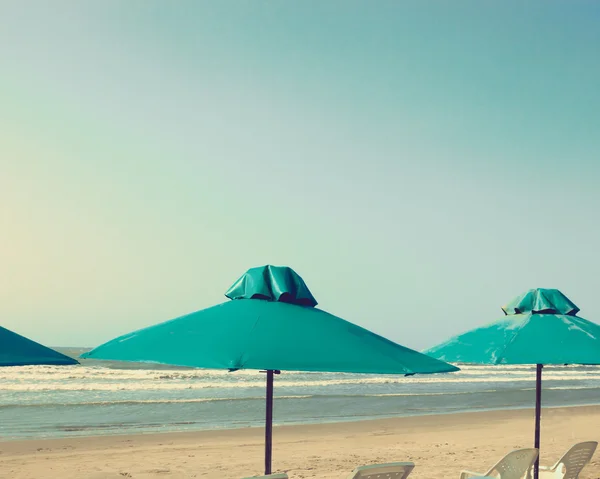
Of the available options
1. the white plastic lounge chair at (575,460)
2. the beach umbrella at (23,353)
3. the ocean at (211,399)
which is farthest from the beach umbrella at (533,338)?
the ocean at (211,399)

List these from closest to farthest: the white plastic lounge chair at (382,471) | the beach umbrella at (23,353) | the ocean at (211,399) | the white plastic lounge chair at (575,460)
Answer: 1. the beach umbrella at (23,353)
2. the white plastic lounge chair at (382,471)
3. the white plastic lounge chair at (575,460)
4. the ocean at (211,399)

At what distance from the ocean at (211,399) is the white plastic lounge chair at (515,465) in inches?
460

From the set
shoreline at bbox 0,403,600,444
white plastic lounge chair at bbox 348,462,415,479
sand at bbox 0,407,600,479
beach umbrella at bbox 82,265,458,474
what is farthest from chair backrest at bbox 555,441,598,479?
shoreline at bbox 0,403,600,444

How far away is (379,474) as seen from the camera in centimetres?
506

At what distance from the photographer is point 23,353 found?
4012 mm

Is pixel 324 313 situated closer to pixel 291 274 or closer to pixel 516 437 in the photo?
pixel 291 274

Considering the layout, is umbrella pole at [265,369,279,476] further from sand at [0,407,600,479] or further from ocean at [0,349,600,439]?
ocean at [0,349,600,439]

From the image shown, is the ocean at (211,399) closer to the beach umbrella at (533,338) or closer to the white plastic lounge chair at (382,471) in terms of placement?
the beach umbrella at (533,338)

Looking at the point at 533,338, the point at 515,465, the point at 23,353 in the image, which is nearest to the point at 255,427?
the point at 515,465

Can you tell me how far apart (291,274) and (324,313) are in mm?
348

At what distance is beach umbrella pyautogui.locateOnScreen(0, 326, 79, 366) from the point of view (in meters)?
3.88

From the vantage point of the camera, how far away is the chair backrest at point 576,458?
7020 millimetres

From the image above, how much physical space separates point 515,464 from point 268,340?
361 cm

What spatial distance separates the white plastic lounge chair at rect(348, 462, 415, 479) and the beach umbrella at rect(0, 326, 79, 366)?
2.06 meters
